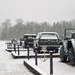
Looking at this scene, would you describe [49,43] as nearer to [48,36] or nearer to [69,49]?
[48,36]

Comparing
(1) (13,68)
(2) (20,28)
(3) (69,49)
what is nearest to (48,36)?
(3) (69,49)

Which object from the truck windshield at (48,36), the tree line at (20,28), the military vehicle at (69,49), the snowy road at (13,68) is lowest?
the snowy road at (13,68)

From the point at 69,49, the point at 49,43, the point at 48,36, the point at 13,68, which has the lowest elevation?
the point at 13,68

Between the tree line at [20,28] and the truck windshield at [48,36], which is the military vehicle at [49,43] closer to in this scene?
the truck windshield at [48,36]

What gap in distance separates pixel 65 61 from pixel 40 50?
8.71m

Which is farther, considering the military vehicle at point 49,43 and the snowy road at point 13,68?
the military vehicle at point 49,43

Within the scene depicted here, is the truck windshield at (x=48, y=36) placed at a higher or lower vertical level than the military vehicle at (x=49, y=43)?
higher

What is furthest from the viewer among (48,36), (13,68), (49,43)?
(48,36)

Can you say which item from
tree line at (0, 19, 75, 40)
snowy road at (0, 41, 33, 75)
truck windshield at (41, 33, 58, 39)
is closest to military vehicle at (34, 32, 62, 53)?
truck windshield at (41, 33, 58, 39)

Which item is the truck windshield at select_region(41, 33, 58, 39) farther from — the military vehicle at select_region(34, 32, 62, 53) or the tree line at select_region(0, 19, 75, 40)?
the tree line at select_region(0, 19, 75, 40)

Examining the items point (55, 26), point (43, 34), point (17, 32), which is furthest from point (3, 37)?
point (43, 34)

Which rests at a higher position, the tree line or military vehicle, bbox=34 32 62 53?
the tree line

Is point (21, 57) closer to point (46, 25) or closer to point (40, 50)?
point (40, 50)

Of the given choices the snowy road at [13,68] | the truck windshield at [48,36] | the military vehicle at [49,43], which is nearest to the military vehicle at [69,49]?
the snowy road at [13,68]
